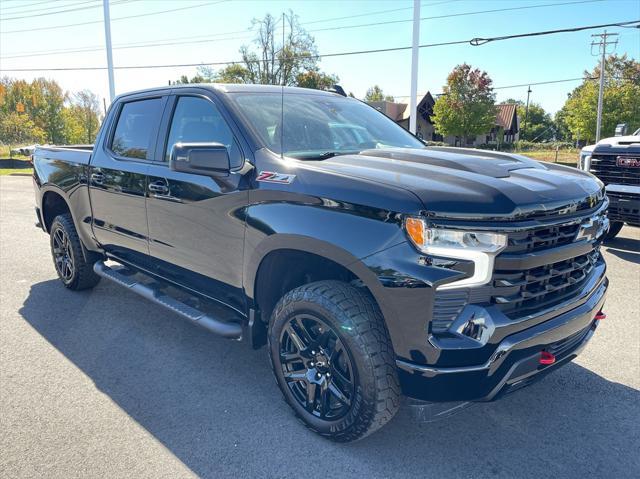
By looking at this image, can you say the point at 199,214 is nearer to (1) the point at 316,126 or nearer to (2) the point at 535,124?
(1) the point at 316,126

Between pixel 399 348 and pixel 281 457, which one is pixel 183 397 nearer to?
pixel 281 457

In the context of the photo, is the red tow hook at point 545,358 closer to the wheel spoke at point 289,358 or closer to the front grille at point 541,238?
the front grille at point 541,238

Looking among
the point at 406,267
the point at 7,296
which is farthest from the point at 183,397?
the point at 7,296

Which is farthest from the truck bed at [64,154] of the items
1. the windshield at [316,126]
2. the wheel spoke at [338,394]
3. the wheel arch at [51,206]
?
the wheel spoke at [338,394]

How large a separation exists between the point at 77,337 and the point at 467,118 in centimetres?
4392

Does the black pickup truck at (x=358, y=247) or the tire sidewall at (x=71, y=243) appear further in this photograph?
the tire sidewall at (x=71, y=243)

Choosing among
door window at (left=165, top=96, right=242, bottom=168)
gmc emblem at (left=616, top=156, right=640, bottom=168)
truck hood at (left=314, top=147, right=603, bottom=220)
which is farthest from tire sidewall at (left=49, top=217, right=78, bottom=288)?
gmc emblem at (left=616, top=156, right=640, bottom=168)

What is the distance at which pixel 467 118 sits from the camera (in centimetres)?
4419

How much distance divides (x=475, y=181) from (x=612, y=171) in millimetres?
5639

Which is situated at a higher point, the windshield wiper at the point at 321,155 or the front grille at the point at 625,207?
the windshield wiper at the point at 321,155

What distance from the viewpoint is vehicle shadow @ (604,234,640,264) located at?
673cm

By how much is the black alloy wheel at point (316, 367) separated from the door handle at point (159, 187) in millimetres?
1449

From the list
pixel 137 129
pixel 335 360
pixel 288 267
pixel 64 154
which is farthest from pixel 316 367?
pixel 64 154

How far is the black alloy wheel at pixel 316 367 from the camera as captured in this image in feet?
8.83
